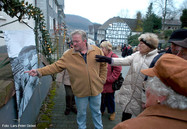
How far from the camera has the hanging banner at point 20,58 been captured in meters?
1.78

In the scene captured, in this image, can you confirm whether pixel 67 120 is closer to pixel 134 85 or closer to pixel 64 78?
pixel 64 78

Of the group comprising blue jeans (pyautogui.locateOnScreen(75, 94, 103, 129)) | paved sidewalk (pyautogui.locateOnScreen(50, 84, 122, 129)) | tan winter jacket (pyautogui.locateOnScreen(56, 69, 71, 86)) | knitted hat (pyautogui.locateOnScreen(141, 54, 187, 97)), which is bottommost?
paved sidewalk (pyautogui.locateOnScreen(50, 84, 122, 129))

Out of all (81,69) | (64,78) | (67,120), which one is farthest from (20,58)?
(67,120)

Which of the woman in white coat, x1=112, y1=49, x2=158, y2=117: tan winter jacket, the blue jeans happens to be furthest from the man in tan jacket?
x1=112, y1=49, x2=158, y2=117: tan winter jacket

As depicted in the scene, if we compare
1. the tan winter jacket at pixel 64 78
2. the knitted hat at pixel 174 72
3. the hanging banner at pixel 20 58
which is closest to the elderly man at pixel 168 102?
the knitted hat at pixel 174 72

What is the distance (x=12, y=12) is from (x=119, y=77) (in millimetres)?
2430

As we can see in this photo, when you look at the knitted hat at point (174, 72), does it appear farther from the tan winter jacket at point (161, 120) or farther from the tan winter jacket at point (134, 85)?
the tan winter jacket at point (134, 85)

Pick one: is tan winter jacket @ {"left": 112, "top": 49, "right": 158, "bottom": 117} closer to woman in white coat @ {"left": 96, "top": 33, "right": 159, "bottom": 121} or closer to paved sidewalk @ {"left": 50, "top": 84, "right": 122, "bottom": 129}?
woman in white coat @ {"left": 96, "top": 33, "right": 159, "bottom": 121}

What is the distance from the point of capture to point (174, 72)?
0.86 m

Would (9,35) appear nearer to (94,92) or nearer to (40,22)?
(94,92)

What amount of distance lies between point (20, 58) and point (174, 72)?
6.23ft

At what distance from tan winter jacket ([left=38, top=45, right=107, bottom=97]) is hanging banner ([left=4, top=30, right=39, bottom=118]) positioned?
0.91ft

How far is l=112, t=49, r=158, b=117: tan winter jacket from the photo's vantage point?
232 cm

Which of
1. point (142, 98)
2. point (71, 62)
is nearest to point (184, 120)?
point (142, 98)
